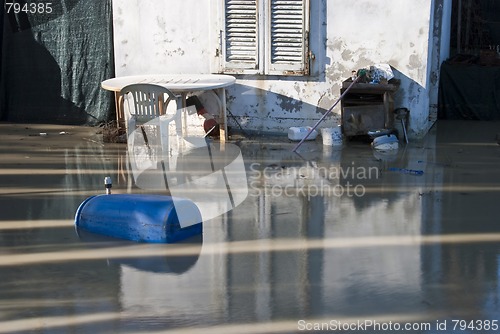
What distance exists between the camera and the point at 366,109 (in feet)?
32.0

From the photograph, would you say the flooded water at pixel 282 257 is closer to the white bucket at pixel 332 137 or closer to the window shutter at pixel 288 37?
the white bucket at pixel 332 137

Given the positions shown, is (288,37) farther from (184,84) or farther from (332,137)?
(184,84)

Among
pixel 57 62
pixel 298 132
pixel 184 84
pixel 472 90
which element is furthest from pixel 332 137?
pixel 57 62

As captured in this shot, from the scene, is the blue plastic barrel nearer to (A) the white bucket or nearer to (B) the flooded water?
(B) the flooded water

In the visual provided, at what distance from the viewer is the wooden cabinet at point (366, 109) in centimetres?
970

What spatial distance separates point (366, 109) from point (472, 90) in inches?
106

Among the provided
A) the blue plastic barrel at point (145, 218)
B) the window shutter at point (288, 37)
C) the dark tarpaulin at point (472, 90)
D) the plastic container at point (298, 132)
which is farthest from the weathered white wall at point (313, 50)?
the blue plastic barrel at point (145, 218)

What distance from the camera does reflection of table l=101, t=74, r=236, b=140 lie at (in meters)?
9.42

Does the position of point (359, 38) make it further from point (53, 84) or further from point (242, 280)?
point (242, 280)

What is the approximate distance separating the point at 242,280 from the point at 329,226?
4.61ft

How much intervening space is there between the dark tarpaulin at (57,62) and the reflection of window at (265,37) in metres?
1.87

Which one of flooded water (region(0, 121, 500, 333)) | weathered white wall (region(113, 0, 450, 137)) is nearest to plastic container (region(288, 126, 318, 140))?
weathered white wall (region(113, 0, 450, 137))

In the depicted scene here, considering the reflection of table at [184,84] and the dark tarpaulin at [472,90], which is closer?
the reflection of table at [184,84]

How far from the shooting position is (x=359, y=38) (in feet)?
32.6
